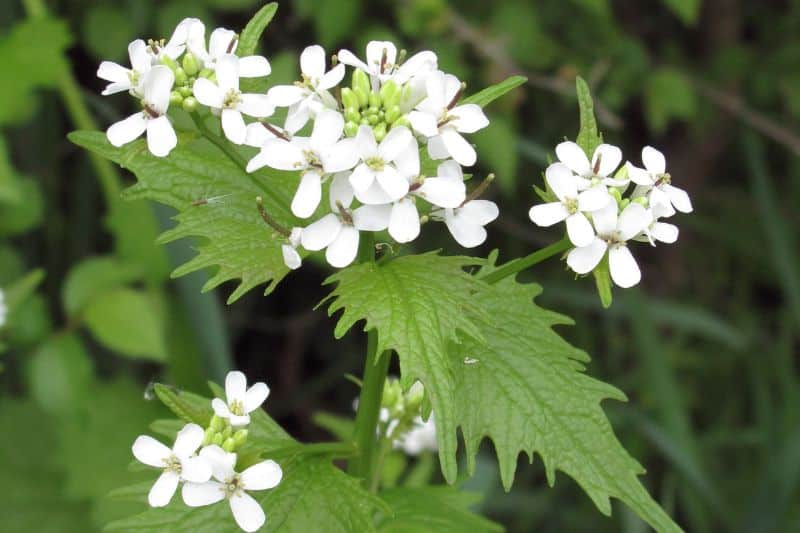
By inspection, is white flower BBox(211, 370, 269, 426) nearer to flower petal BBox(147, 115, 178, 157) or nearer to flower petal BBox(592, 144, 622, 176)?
flower petal BBox(147, 115, 178, 157)

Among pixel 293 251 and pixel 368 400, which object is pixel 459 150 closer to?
pixel 293 251

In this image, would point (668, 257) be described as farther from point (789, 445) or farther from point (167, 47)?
point (167, 47)

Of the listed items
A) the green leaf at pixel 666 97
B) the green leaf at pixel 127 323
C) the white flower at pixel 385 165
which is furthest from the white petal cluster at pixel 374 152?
the green leaf at pixel 666 97

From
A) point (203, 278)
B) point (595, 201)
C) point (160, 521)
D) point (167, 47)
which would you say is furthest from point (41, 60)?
point (595, 201)

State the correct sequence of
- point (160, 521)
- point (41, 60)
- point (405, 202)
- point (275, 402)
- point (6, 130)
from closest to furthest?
point (405, 202), point (160, 521), point (41, 60), point (6, 130), point (275, 402)

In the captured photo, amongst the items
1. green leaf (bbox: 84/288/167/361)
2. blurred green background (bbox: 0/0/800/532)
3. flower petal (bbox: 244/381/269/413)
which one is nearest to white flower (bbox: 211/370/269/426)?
flower petal (bbox: 244/381/269/413)

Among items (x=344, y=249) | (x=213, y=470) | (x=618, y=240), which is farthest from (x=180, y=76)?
(x=618, y=240)
